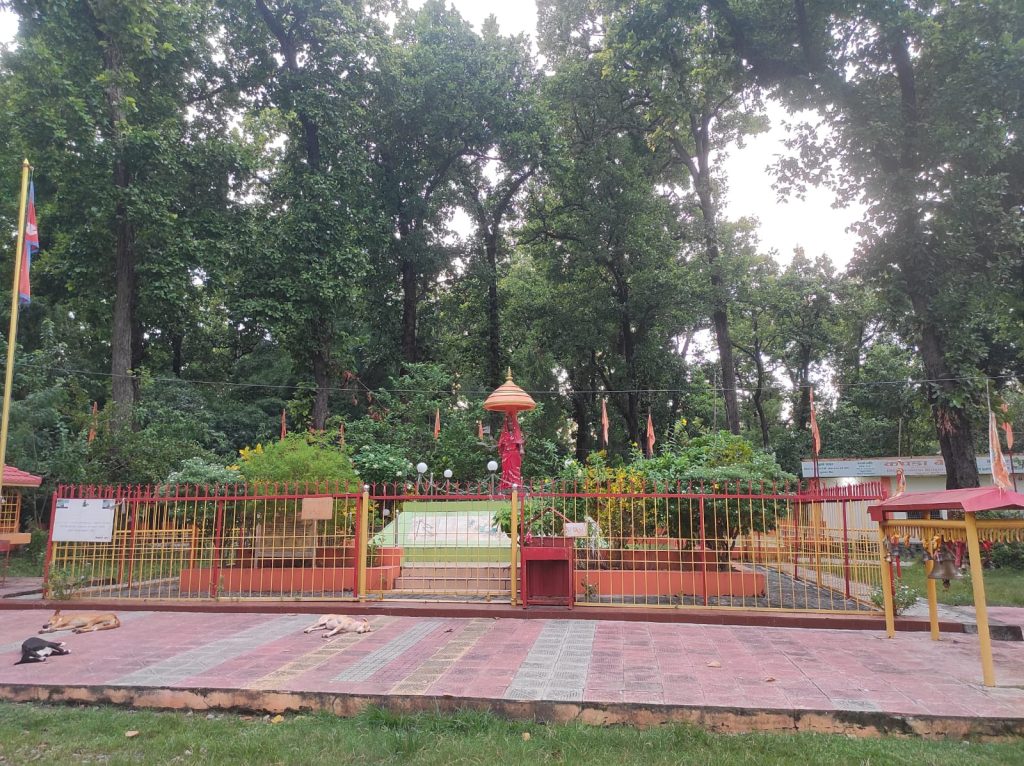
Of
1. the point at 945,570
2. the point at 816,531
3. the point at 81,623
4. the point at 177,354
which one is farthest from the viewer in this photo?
the point at 177,354

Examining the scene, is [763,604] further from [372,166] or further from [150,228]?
[372,166]

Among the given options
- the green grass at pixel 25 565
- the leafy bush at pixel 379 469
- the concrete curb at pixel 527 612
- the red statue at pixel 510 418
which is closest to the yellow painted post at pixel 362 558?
the concrete curb at pixel 527 612

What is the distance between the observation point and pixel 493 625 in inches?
329

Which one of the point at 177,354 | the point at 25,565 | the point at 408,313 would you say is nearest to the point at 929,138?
the point at 408,313

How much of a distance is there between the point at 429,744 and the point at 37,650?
472 cm

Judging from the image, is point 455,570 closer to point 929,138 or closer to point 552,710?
point 552,710

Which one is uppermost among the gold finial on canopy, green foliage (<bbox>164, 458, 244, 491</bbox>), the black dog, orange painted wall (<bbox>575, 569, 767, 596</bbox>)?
the gold finial on canopy

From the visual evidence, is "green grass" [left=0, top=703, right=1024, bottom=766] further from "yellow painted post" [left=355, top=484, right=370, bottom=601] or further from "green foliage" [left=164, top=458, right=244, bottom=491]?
"green foliage" [left=164, top=458, right=244, bottom=491]

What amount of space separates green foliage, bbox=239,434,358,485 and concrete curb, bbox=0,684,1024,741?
6033mm

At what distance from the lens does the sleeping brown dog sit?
8.17 m

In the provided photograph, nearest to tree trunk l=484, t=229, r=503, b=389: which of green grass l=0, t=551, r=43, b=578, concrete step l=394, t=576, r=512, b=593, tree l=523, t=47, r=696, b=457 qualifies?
tree l=523, t=47, r=696, b=457

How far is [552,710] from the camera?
5051 millimetres

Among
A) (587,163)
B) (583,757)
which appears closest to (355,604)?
(583,757)

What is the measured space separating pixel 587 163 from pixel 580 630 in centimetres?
2242
